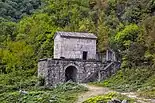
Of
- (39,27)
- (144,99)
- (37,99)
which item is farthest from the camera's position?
(39,27)

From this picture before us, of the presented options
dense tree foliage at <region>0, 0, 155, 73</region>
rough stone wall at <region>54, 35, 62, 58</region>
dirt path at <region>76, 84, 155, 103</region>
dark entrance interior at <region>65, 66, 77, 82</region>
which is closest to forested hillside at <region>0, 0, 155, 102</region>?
dense tree foliage at <region>0, 0, 155, 73</region>

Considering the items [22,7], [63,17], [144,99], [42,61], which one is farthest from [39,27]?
[144,99]

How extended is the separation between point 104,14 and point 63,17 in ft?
23.5

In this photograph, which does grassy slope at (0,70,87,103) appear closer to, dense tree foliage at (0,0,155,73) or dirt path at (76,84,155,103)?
dirt path at (76,84,155,103)

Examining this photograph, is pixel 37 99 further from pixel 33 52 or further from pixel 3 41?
pixel 3 41

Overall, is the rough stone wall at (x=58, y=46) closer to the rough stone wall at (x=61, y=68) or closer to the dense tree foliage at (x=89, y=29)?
the rough stone wall at (x=61, y=68)

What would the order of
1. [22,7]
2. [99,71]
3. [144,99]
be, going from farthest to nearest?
[22,7] < [99,71] < [144,99]

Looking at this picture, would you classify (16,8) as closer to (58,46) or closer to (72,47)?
(58,46)

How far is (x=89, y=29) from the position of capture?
157 ft

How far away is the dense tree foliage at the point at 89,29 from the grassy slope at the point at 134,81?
1206 mm

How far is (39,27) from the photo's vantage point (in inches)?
2104

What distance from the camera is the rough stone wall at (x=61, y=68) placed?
35.7 meters

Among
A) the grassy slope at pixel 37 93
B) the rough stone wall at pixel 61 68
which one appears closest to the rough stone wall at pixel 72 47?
the rough stone wall at pixel 61 68

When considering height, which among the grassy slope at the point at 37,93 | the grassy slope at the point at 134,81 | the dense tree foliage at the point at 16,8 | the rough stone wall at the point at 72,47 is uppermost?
the dense tree foliage at the point at 16,8
